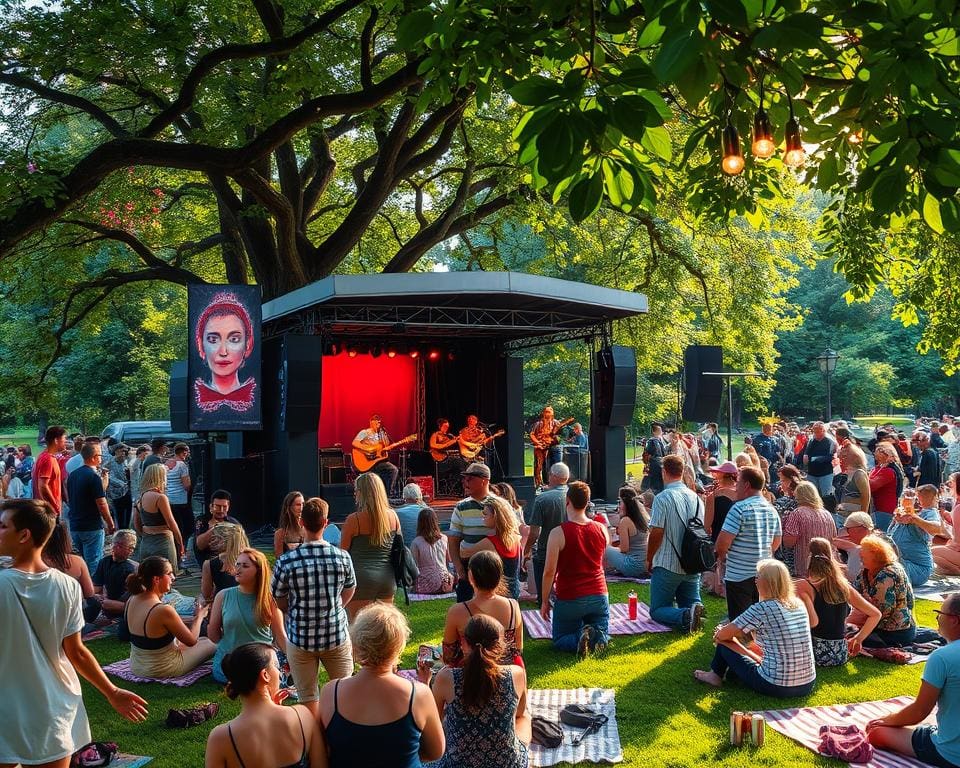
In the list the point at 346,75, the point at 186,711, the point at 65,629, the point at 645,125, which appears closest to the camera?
the point at 645,125

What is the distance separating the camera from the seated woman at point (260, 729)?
9.60ft

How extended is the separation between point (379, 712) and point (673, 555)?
164 inches

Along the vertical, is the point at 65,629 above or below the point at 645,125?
below

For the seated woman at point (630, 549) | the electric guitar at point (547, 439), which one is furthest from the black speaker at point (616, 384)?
the seated woman at point (630, 549)

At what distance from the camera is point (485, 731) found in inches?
135

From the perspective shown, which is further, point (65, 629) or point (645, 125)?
point (65, 629)

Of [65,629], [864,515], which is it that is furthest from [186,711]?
[864,515]

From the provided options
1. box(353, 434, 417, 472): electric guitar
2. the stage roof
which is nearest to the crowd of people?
Answer: the stage roof

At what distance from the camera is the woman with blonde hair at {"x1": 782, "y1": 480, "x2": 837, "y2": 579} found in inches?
287

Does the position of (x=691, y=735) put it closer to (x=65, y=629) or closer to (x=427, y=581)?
(x=65, y=629)

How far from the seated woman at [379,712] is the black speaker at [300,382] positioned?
9440mm

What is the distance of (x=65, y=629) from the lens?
3.29 metres

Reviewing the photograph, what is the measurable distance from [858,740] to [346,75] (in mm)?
13234

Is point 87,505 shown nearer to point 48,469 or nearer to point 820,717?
point 48,469
